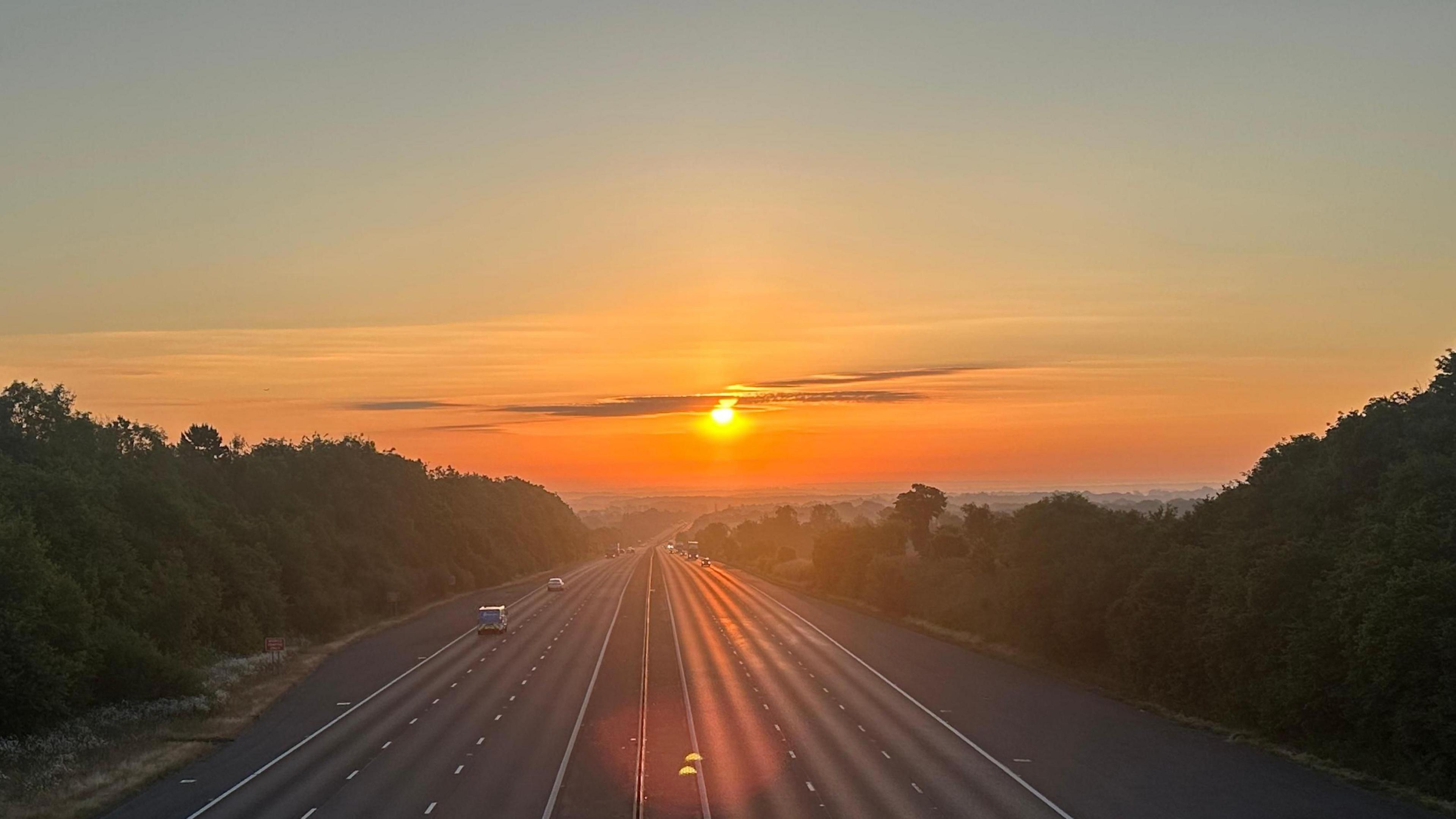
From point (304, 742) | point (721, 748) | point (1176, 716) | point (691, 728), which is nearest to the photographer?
point (721, 748)

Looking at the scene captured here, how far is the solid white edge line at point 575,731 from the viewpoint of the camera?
28344 mm

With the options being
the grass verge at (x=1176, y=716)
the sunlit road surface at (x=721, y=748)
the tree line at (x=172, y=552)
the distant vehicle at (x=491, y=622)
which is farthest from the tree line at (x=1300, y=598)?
the tree line at (x=172, y=552)

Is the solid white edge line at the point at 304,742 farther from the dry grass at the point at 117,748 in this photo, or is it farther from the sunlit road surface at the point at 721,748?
the dry grass at the point at 117,748

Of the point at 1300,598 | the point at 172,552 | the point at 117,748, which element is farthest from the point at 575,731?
the point at 172,552

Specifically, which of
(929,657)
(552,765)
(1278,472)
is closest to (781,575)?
(929,657)

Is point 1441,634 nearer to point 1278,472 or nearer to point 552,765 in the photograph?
point 1278,472

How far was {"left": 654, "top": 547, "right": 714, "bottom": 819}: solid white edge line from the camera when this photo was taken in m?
28.2

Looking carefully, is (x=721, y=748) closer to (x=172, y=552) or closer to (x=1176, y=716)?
(x=1176, y=716)

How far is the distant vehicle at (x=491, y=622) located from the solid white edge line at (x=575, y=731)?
7185mm

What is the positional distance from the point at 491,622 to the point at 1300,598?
50609 millimetres

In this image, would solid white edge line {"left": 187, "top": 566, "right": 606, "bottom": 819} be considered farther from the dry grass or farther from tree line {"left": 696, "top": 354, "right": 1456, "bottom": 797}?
tree line {"left": 696, "top": 354, "right": 1456, "bottom": 797}

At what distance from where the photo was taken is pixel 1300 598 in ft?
122

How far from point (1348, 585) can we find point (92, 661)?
44207mm

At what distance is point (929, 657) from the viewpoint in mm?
59438
